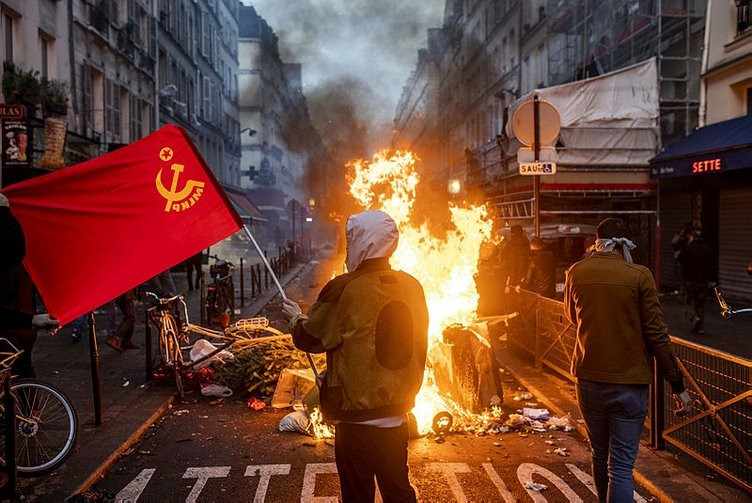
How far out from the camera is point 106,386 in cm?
810

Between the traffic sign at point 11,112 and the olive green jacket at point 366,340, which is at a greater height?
the traffic sign at point 11,112

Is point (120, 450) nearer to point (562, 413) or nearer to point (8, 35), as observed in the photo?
point (562, 413)

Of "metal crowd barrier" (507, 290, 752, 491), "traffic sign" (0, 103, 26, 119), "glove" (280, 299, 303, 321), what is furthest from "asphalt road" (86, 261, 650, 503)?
"traffic sign" (0, 103, 26, 119)

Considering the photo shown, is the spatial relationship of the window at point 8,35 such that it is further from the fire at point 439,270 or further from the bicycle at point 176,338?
the bicycle at point 176,338

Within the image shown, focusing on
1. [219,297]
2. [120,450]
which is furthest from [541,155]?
[219,297]

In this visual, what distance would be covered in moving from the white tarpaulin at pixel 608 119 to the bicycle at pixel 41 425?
16.8 m

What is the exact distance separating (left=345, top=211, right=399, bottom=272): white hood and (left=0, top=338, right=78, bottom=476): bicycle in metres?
3.37

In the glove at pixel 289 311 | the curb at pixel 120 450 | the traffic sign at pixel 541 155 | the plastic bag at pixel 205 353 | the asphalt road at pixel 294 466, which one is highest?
the traffic sign at pixel 541 155

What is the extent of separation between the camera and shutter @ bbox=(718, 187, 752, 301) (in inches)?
632

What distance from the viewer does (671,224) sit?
19828 mm

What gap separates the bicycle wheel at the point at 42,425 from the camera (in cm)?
508

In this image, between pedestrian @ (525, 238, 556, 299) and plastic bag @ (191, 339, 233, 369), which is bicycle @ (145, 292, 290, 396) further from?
pedestrian @ (525, 238, 556, 299)

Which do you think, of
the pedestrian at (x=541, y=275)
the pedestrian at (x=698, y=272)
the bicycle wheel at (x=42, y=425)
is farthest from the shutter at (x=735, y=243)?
the bicycle wheel at (x=42, y=425)

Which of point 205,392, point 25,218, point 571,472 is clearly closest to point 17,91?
point 205,392
